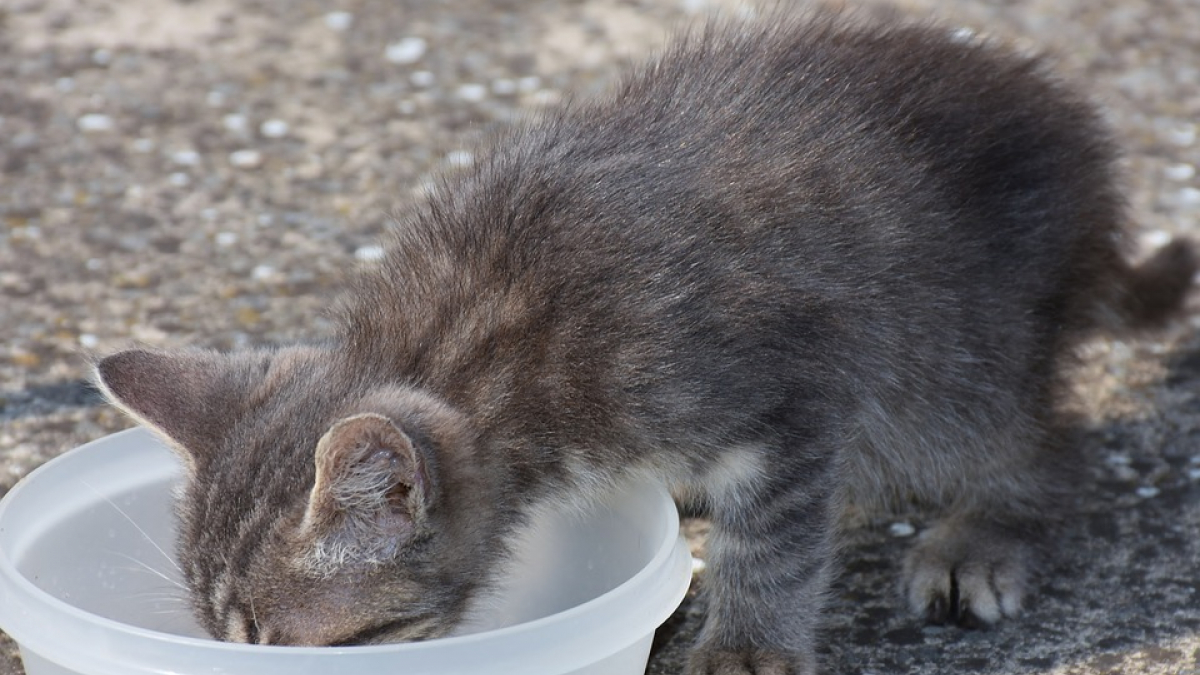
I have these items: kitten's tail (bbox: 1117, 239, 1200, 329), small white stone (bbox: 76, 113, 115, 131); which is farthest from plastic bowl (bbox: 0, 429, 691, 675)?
small white stone (bbox: 76, 113, 115, 131)

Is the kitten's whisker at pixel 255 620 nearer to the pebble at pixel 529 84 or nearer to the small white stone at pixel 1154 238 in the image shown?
the small white stone at pixel 1154 238

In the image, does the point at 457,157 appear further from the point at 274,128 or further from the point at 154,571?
the point at 154,571

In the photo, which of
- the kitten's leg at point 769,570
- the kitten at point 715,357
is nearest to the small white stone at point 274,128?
the kitten at point 715,357

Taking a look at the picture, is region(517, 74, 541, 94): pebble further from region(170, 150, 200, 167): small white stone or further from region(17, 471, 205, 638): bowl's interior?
region(17, 471, 205, 638): bowl's interior

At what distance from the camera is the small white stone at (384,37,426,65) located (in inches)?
222

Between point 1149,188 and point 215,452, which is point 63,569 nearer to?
point 215,452

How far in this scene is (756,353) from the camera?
272 centimetres

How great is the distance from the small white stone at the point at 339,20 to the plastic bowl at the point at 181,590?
3.18 meters

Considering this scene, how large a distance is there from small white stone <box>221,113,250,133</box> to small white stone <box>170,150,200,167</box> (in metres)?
0.21

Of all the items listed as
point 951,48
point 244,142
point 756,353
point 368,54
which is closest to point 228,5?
point 368,54

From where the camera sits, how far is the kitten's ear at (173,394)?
8.18 ft

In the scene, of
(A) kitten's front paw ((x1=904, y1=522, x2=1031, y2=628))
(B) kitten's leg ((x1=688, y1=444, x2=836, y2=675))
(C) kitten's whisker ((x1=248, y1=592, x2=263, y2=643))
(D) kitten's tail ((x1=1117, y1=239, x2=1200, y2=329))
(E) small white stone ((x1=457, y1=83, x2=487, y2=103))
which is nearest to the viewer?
(C) kitten's whisker ((x1=248, y1=592, x2=263, y2=643))

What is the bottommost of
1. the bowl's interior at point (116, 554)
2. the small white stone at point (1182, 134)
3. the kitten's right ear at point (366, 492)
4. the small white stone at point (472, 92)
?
the small white stone at point (472, 92)

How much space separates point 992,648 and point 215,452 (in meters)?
1.67
